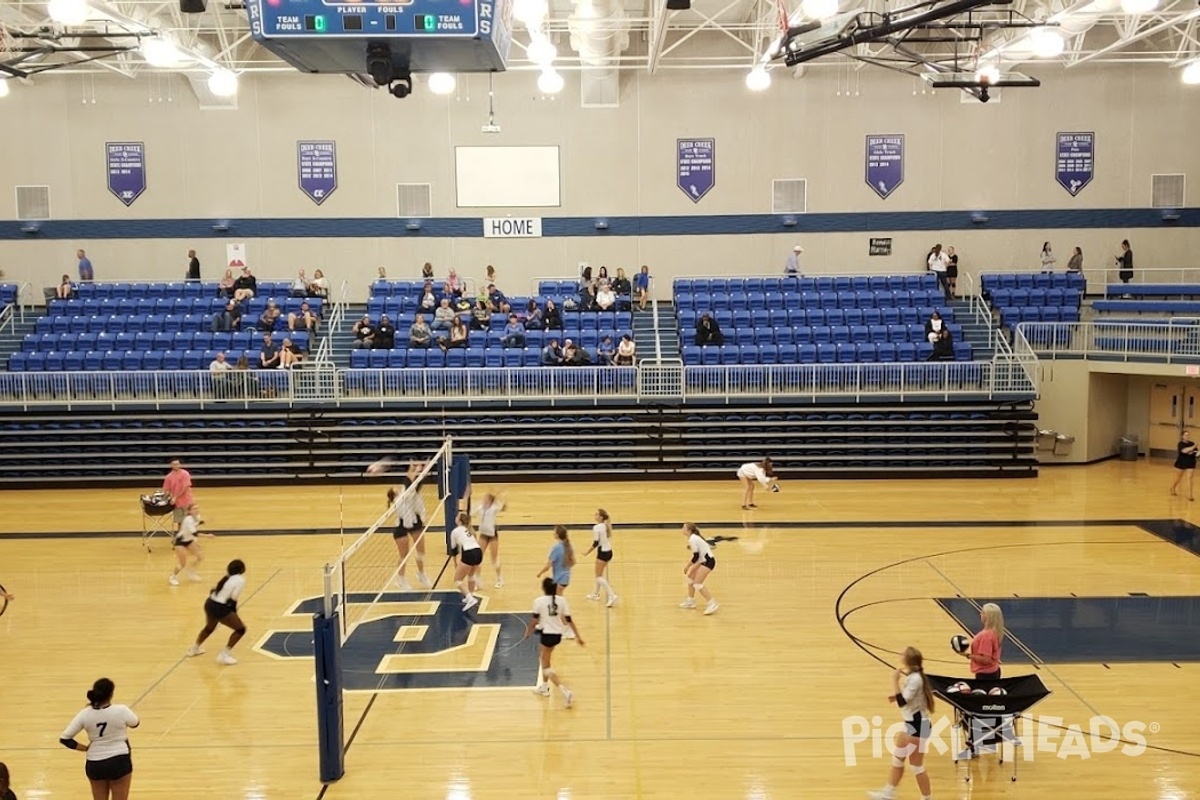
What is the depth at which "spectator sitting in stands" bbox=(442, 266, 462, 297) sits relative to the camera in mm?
27531

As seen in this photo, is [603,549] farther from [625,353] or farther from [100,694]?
[625,353]

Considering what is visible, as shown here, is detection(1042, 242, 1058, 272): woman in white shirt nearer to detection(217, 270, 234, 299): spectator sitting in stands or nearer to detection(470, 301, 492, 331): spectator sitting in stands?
detection(470, 301, 492, 331): spectator sitting in stands

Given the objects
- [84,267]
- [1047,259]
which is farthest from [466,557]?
[1047,259]

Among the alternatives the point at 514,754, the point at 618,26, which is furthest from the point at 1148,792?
the point at 618,26

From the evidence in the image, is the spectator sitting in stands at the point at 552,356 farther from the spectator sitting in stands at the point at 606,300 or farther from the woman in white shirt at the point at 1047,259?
the woman in white shirt at the point at 1047,259

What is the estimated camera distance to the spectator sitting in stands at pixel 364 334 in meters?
25.1

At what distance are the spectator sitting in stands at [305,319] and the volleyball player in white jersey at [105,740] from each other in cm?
1963

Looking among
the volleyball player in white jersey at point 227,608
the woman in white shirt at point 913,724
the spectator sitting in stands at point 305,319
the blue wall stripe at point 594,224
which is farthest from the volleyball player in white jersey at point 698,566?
the blue wall stripe at point 594,224

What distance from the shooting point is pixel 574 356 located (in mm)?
23625

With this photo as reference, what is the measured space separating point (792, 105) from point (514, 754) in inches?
982

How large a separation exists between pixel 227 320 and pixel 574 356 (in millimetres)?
9756

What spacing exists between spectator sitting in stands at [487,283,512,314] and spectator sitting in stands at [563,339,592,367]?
3701mm

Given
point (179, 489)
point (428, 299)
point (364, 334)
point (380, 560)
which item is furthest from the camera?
point (428, 299)

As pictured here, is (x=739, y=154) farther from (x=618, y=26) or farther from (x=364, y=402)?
(x=364, y=402)
